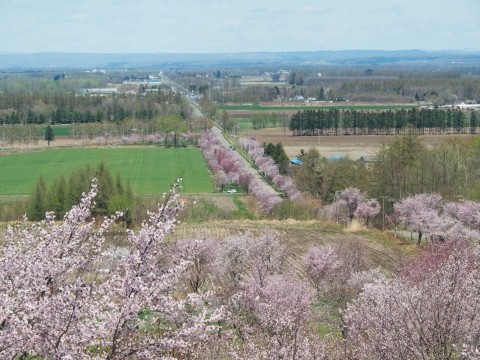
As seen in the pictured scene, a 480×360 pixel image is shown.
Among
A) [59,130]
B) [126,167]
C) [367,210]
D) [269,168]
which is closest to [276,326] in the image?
[367,210]

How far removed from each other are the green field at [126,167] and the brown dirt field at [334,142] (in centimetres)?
1047

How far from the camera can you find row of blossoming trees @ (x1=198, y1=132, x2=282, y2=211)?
1535 inches

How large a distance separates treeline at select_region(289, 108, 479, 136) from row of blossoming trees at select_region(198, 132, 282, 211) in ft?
55.4

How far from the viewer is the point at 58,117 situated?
8781 centimetres

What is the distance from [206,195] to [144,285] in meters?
38.8

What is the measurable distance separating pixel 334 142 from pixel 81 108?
4144 centimetres

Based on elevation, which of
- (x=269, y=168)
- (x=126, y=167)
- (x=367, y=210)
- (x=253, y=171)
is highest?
(x=367, y=210)

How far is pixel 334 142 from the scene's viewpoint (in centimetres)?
6956

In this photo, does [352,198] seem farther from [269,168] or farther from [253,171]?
[253,171]

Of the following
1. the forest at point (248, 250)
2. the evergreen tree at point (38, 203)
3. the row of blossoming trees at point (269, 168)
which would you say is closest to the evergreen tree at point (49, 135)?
the forest at point (248, 250)

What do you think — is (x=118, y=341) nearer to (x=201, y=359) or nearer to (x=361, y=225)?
(x=201, y=359)

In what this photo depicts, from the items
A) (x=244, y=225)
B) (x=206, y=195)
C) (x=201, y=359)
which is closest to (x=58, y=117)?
(x=206, y=195)

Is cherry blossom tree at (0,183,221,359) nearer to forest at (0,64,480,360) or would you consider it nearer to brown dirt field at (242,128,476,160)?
forest at (0,64,480,360)

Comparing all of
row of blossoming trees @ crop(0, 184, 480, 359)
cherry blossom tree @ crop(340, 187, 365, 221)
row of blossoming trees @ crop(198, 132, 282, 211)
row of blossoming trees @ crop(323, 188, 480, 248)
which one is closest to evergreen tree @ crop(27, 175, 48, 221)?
row of blossoming trees @ crop(198, 132, 282, 211)
